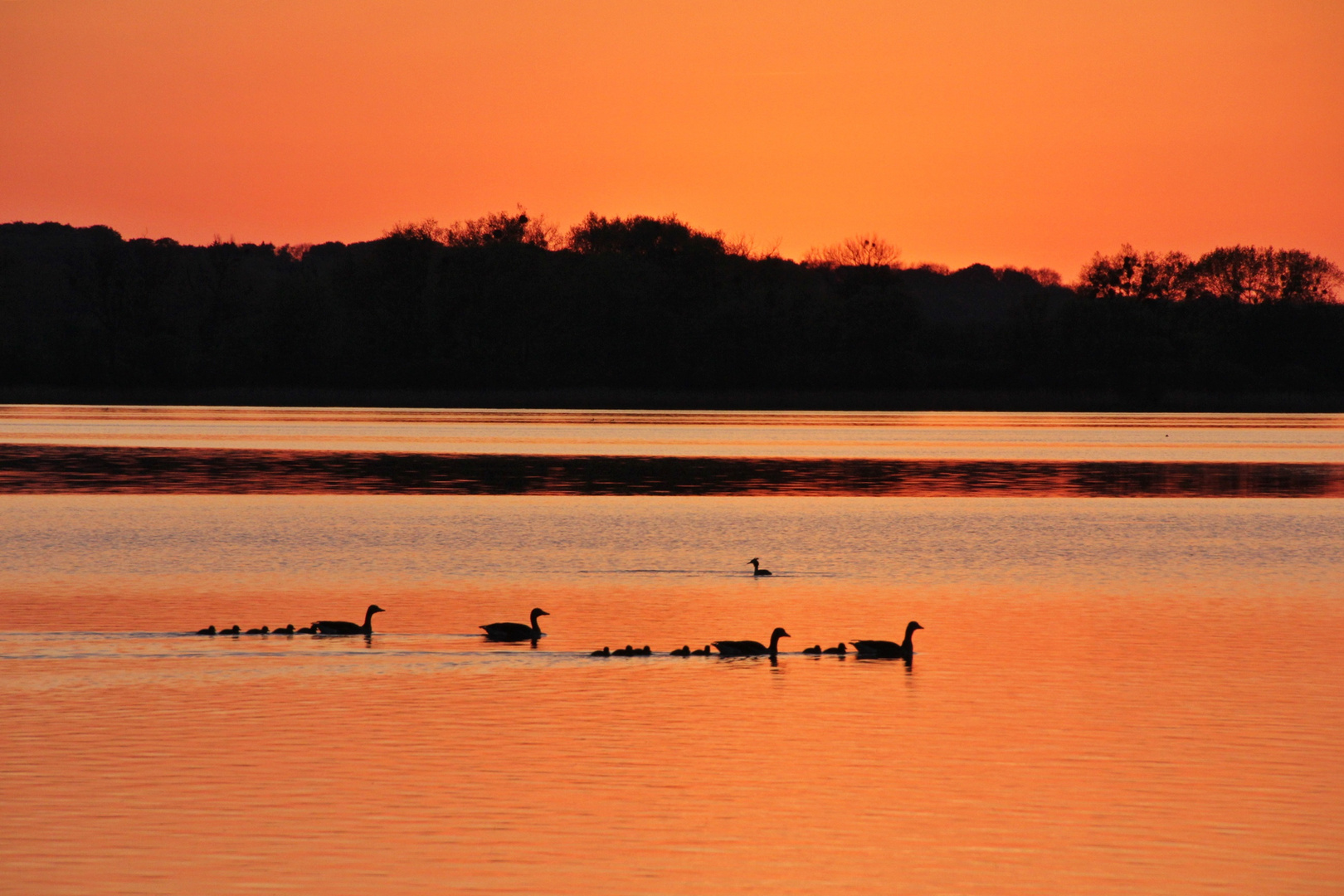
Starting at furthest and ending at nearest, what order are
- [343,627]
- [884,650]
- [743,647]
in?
[343,627] → [743,647] → [884,650]

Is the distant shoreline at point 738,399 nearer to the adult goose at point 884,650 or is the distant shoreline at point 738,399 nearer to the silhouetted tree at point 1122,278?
the silhouetted tree at point 1122,278

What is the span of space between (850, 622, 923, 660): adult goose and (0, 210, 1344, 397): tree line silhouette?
356 ft

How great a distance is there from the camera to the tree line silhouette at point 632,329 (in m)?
130

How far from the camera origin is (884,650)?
866 inches

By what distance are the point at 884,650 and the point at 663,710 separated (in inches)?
187

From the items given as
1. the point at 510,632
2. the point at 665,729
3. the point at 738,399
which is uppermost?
the point at 738,399

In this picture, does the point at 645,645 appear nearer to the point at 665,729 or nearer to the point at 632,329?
the point at 665,729

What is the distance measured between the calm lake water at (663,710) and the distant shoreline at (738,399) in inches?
3481

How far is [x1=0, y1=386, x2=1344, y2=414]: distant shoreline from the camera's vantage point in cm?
13112

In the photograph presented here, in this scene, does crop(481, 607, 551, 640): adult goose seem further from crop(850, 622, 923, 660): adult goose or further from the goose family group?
crop(850, 622, 923, 660): adult goose

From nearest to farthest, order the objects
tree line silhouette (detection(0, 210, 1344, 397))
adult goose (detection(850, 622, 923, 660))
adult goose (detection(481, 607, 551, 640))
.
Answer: adult goose (detection(850, 622, 923, 660)) < adult goose (detection(481, 607, 551, 640)) < tree line silhouette (detection(0, 210, 1344, 397))

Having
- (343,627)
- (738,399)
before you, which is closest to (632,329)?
(738,399)

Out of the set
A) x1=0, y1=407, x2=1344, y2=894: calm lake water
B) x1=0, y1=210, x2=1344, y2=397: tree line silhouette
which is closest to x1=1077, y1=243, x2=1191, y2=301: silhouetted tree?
x1=0, y1=210, x2=1344, y2=397: tree line silhouette

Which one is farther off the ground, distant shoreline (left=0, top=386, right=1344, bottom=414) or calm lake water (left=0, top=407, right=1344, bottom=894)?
distant shoreline (left=0, top=386, right=1344, bottom=414)
